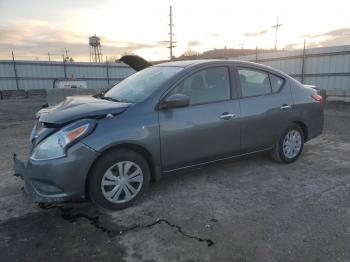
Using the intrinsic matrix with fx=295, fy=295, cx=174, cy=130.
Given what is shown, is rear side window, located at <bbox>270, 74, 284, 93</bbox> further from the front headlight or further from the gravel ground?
the front headlight

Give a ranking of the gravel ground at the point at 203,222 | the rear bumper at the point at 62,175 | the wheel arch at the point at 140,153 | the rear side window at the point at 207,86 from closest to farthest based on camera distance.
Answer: the gravel ground at the point at 203,222 < the rear bumper at the point at 62,175 < the wheel arch at the point at 140,153 < the rear side window at the point at 207,86

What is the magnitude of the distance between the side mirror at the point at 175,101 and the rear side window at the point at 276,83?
1787mm

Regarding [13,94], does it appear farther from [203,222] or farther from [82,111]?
[203,222]

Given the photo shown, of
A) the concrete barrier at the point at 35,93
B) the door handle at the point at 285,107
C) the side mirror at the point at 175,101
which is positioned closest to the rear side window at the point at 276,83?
the door handle at the point at 285,107

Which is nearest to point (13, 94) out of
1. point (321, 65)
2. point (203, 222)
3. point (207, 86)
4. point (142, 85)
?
point (321, 65)

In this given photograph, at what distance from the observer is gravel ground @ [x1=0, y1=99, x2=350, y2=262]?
261 centimetres

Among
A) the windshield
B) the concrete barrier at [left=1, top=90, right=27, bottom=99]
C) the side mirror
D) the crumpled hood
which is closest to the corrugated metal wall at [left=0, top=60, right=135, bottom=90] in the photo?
the concrete barrier at [left=1, top=90, right=27, bottom=99]

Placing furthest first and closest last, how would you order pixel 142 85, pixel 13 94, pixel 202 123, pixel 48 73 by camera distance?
pixel 48 73
pixel 13 94
pixel 142 85
pixel 202 123

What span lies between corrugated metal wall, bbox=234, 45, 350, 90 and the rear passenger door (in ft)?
36.4

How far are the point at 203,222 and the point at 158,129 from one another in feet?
3.80

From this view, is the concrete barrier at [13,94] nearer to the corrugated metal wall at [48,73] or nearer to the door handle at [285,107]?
the corrugated metal wall at [48,73]

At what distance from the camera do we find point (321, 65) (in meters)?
14.7

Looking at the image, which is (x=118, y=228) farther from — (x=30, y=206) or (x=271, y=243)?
(x=271, y=243)

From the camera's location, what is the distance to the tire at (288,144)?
4.73 metres
